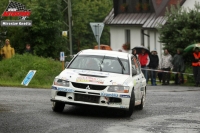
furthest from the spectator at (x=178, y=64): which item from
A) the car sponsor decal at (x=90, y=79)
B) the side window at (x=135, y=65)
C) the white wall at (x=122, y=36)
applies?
the white wall at (x=122, y=36)

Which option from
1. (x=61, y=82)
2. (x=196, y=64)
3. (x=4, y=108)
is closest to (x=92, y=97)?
(x=61, y=82)

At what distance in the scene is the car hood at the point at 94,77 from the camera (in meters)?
16.3

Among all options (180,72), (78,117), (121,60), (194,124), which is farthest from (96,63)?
(180,72)

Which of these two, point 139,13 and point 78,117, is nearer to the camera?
point 78,117

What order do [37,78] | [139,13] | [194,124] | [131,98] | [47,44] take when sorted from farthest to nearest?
1. [139,13]
2. [47,44]
3. [37,78]
4. [131,98]
5. [194,124]

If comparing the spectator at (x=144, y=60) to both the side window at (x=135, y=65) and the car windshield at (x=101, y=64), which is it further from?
the car windshield at (x=101, y=64)

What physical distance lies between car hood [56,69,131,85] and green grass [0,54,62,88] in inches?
432

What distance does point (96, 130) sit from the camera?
13875 millimetres

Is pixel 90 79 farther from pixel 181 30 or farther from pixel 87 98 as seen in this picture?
pixel 181 30

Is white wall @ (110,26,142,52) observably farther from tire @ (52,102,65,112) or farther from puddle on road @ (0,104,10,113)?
tire @ (52,102,65,112)

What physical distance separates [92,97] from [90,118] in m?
0.43

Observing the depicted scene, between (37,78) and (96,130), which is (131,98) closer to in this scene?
(96,130)

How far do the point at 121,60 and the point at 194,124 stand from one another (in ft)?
10.7

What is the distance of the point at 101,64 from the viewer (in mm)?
17766
